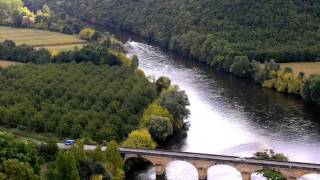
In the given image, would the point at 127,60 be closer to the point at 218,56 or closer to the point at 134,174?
the point at 218,56

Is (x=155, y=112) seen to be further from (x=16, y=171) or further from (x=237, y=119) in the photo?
(x=16, y=171)

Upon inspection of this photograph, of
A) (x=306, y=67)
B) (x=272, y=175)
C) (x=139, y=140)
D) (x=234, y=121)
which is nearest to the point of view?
(x=272, y=175)

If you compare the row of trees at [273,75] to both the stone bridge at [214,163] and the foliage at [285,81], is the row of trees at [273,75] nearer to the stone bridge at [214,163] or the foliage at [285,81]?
the foliage at [285,81]

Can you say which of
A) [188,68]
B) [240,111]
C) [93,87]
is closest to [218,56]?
[188,68]

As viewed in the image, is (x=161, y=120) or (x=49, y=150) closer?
(x=49, y=150)

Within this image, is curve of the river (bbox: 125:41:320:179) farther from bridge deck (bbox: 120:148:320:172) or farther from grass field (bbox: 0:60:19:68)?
grass field (bbox: 0:60:19:68)

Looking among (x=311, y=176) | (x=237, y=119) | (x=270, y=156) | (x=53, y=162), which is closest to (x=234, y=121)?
(x=237, y=119)
